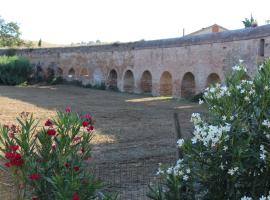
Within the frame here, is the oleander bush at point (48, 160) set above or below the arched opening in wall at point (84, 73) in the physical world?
below

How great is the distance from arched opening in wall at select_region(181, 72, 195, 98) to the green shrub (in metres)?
14.4

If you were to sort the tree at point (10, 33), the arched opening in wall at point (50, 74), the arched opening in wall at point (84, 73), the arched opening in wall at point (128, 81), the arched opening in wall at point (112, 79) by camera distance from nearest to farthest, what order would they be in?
the arched opening in wall at point (128, 81)
the arched opening in wall at point (112, 79)
the arched opening in wall at point (84, 73)
the arched opening in wall at point (50, 74)
the tree at point (10, 33)

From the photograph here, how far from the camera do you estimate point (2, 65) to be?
1214 inches

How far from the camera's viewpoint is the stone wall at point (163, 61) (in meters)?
18.0

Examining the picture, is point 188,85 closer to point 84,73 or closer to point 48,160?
point 84,73

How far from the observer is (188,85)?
72.8 feet

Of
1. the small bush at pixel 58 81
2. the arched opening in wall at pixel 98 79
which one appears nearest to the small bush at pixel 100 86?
the arched opening in wall at pixel 98 79

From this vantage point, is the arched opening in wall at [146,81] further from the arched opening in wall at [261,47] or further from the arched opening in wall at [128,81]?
the arched opening in wall at [261,47]

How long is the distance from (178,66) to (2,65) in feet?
48.0

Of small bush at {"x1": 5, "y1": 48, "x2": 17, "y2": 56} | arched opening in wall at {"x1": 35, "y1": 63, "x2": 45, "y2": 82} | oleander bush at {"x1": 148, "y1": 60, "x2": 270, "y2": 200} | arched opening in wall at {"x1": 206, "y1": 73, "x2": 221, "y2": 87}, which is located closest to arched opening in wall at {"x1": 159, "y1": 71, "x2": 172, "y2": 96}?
arched opening in wall at {"x1": 206, "y1": 73, "x2": 221, "y2": 87}

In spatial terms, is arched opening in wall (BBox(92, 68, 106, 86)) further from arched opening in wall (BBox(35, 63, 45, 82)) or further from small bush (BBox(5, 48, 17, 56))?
small bush (BBox(5, 48, 17, 56))

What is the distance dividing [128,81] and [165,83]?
3993 mm

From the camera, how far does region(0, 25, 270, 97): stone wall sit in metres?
18.0

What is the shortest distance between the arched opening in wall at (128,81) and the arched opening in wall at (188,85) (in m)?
5.69
